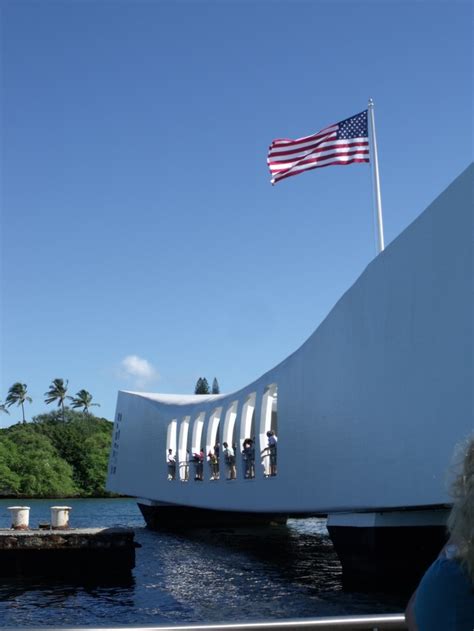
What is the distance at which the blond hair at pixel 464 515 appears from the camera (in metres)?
1.47

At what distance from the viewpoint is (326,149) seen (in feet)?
49.5

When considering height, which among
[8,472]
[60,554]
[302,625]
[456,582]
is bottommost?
[60,554]

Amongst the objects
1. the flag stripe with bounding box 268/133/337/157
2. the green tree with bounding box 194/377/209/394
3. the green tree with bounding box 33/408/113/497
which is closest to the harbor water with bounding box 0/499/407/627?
the flag stripe with bounding box 268/133/337/157

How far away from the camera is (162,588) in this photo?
13.7 m

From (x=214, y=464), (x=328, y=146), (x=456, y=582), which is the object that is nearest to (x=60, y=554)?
(x=214, y=464)

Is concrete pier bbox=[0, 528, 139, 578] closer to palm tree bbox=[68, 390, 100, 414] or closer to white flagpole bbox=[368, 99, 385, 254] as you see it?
white flagpole bbox=[368, 99, 385, 254]

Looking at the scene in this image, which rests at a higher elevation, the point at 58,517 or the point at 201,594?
the point at 58,517

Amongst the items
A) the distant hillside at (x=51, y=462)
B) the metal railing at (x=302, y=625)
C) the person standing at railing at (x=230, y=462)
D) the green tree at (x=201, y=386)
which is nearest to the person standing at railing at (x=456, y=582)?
the metal railing at (x=302, y=625)

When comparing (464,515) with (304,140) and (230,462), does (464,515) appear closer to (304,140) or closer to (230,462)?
(304,140)

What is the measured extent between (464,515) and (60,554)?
14.4m

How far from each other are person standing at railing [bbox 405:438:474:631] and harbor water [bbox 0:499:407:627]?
600cm

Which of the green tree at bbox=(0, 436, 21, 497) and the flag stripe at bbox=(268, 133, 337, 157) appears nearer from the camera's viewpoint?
the flag stripe at bbox=(268, 133, 337, 157)

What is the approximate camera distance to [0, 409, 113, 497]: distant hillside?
193 feet

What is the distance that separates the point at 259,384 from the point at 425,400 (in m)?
7.36
